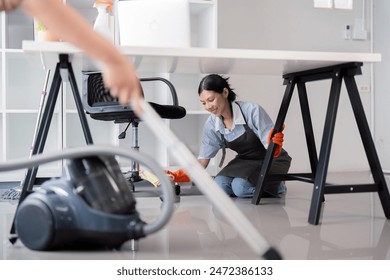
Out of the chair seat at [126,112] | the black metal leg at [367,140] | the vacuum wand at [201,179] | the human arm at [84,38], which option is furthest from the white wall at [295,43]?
the human arm at [84,38]

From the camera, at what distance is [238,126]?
2604mm

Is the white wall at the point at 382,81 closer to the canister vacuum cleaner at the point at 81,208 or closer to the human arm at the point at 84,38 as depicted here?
the canister vacuum cleaner at the point at 81,208

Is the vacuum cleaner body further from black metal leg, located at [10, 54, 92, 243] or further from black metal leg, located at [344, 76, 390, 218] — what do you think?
black metal leg, located at [344, 76, 390, 218]

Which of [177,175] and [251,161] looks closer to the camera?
[177,175]

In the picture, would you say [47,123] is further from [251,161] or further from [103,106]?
[251,161]

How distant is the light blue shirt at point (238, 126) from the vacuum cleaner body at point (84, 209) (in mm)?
1334

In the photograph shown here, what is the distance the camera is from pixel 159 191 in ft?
8.89

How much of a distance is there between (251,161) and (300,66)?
2.81ft

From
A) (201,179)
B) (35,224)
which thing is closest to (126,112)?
(35,224)

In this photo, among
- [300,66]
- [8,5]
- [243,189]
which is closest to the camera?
[8,5]

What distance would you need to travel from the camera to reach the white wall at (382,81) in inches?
162

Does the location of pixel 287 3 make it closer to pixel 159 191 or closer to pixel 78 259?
pixel 159 191
